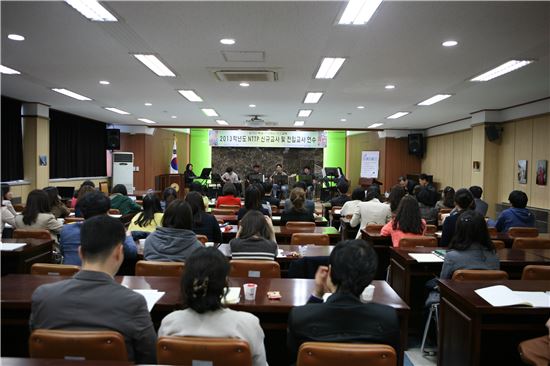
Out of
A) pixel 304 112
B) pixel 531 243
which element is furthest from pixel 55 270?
pixel 304 112

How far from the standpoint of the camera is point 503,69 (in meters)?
5.96

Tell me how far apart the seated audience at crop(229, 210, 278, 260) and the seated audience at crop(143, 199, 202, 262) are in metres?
0.31

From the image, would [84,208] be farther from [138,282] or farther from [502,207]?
[502,207]

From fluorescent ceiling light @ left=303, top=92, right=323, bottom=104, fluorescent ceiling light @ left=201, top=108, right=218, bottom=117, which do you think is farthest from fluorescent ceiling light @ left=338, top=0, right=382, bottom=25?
fluorescent ceiling light @ left=201, top=108, right=218, bottom=117

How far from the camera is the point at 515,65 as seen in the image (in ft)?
18.7

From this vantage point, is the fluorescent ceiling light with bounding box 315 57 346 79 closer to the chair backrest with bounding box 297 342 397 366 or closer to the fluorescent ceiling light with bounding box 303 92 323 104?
the fluorescent ceiling light with bounding box 303 92 323 104

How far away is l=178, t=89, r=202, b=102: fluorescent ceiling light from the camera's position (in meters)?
8.03

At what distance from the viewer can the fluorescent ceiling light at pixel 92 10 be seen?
12.3ft

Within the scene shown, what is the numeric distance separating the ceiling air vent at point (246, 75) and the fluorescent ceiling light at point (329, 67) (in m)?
0.69

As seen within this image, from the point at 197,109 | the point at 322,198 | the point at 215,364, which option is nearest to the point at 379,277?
the point at 215,364

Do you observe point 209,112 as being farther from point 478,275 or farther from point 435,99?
point 478,275

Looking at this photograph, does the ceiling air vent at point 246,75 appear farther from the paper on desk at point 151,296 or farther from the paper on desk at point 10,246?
the paper on desk at point 151,296

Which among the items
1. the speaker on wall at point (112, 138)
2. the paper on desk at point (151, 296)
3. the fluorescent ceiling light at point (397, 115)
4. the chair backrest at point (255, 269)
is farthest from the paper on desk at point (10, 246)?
the speaker on wall at point (112, 138)

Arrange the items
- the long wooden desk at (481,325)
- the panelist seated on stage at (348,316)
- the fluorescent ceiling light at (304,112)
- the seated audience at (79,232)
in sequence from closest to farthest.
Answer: the panelist seated on stage at (348,316) → the long wooden desk at (481,325) → the seated audience at (79,232) → the fluorescent ceiling light at (304,112)
